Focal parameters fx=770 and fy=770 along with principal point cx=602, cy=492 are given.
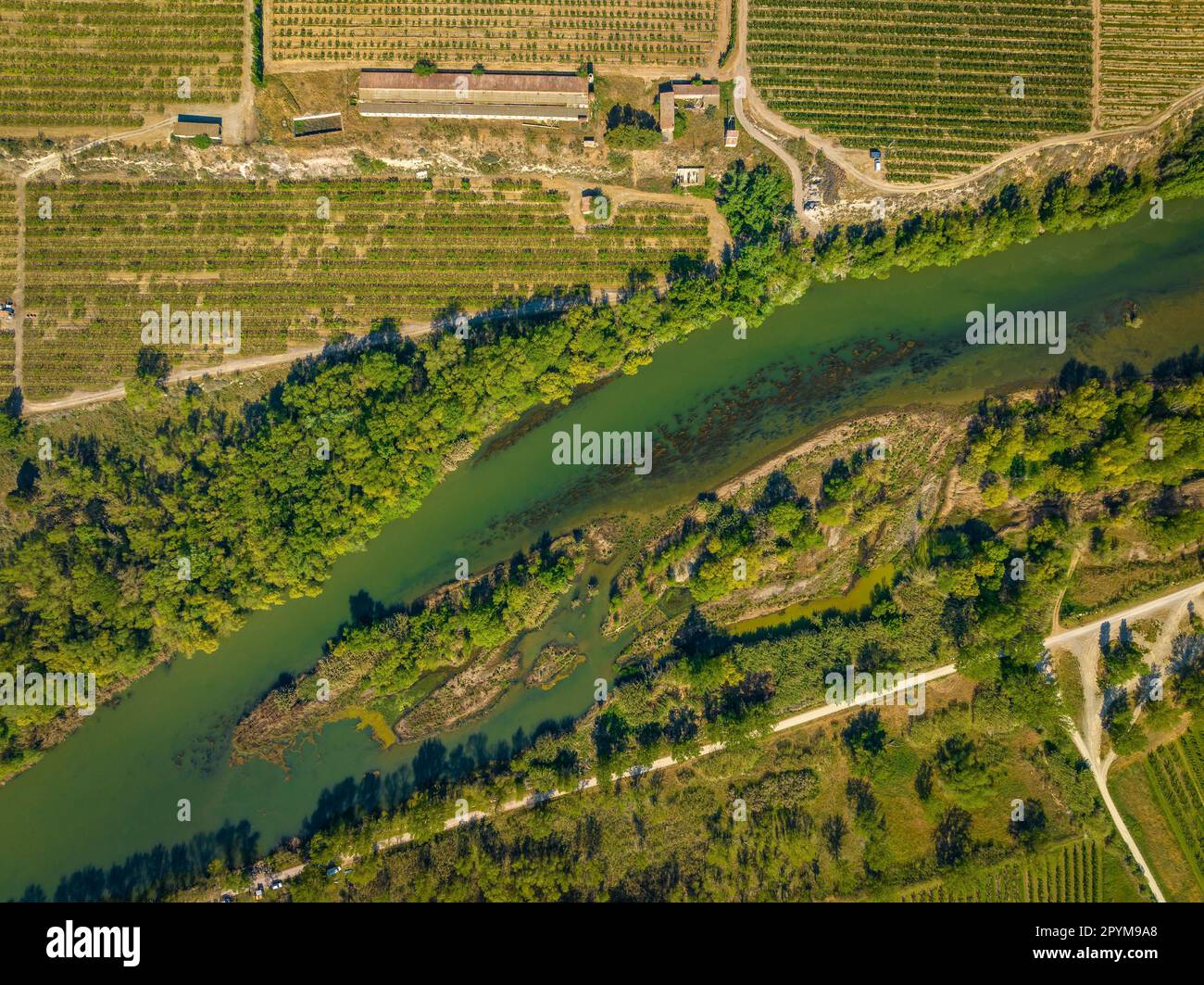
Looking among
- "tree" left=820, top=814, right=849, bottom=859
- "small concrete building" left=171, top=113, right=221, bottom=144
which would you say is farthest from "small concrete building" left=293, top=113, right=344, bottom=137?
"tree" left=820, top=814, right=849, bottom=859

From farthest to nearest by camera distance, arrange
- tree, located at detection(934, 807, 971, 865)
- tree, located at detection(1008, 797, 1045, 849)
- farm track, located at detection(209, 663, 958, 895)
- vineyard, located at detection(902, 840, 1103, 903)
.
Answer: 1. farm track, located at detection(209, 663, 958, 895)
2. tree, located at detection(934, 807, 971, 865)
3. tree, located at detection(1008, 797, 1045, 849)
4. vineyard, located at detection(902, 840, 1103, 903)

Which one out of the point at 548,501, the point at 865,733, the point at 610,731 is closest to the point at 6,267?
the point at 548,501

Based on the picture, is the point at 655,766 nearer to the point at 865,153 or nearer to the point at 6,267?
the point at 865,153

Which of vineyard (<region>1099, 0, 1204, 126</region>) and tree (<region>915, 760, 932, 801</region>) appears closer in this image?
tree (<region>915, 760, 932, 801</region>)

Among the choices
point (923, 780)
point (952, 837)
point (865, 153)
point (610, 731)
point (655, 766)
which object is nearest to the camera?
point (952, 837)

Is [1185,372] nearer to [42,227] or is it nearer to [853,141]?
[853,141]

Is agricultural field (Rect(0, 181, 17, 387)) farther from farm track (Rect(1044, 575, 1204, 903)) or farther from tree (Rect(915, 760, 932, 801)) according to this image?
farm track (Rect(1044, 575, 1204, 903))

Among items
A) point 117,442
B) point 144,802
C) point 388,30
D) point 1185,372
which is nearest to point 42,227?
point 117,442
